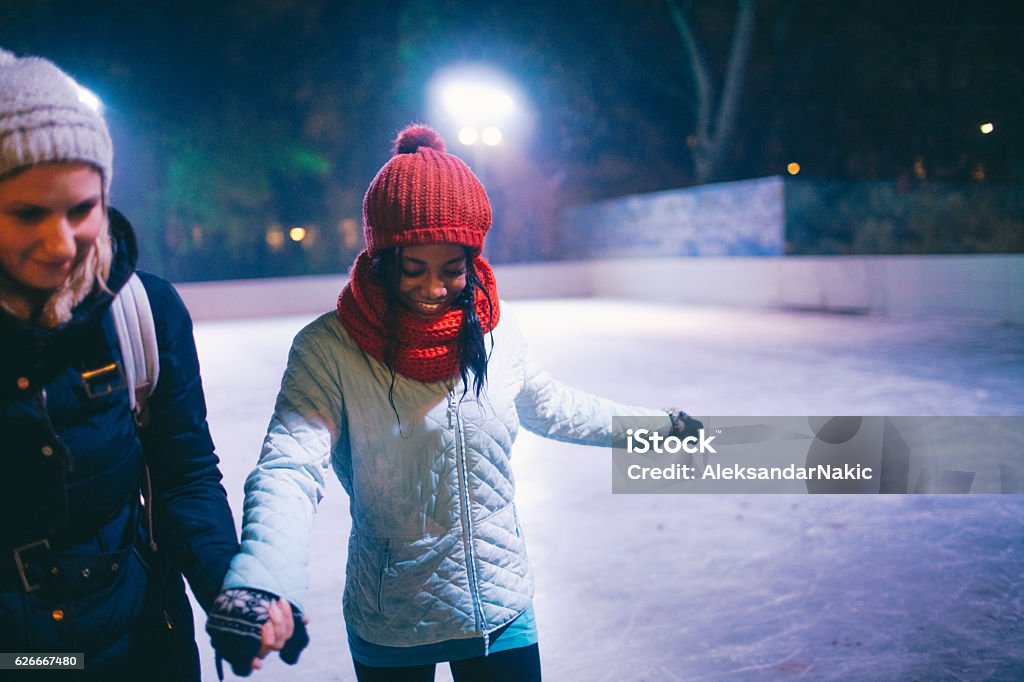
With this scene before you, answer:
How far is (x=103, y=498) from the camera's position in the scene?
3.75 feet

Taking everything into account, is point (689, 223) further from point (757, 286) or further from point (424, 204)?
point (424, 204)

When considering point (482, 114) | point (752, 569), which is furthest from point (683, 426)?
point (482, 114)

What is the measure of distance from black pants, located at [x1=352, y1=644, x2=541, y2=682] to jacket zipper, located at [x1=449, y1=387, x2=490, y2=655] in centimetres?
3

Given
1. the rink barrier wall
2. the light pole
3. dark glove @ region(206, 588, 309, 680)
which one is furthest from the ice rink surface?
the light pole

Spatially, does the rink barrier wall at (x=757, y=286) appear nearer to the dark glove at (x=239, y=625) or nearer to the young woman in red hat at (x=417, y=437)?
the young woman in red hat at (x=417, y=437)

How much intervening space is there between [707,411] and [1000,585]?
3.03 meters

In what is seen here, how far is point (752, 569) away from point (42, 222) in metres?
2.87

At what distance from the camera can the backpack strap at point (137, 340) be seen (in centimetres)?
116

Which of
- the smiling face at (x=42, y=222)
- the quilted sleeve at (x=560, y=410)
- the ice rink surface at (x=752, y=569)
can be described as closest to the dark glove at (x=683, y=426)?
the quilted sleeve at (x=560, y=410)

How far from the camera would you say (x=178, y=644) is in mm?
1261

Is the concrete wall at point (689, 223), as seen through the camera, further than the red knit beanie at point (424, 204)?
Yes

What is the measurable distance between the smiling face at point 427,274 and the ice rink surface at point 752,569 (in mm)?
1482

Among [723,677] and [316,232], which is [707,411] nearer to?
[723,677]

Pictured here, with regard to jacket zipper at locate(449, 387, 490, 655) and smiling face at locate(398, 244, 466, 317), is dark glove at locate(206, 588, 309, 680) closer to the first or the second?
jacket zipper at locate(449, 387, 490, 655)
